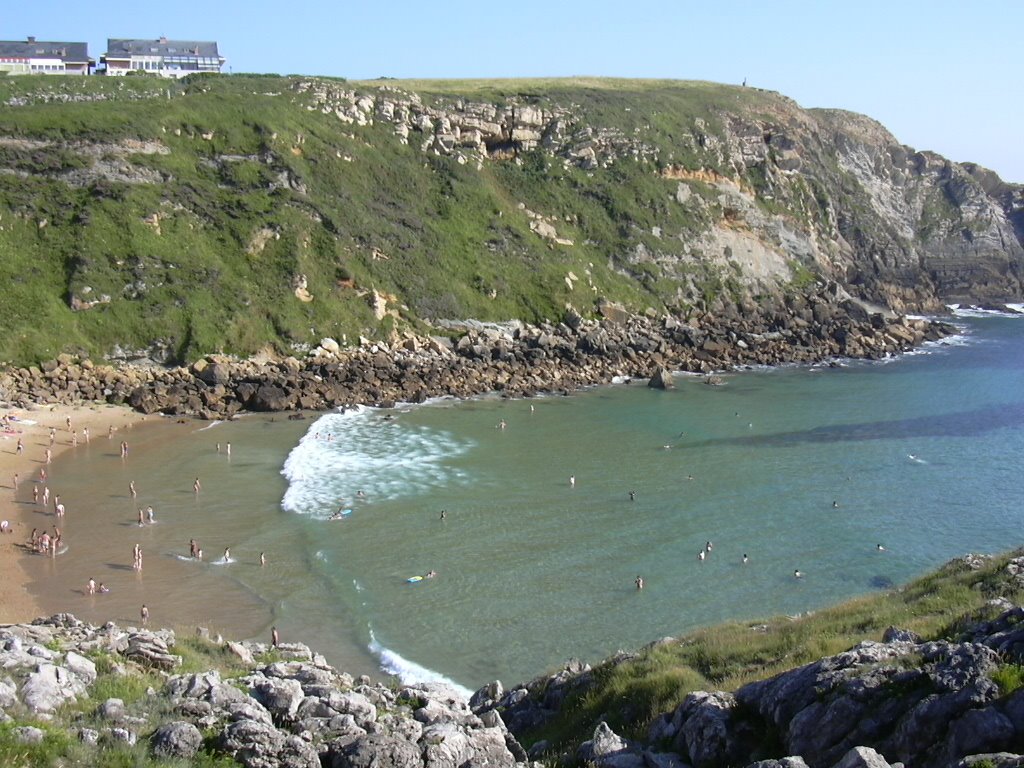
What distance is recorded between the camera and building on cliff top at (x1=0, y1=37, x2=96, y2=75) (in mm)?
101000

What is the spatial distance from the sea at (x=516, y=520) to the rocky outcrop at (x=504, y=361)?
3.14 metres

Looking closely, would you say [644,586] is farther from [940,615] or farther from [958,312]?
[958,312]

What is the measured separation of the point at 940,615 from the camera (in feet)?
54.9

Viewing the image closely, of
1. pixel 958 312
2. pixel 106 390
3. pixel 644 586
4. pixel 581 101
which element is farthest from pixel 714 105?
pixel 644 586

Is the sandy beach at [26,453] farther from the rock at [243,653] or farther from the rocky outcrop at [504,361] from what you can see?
the rock at [243,653]

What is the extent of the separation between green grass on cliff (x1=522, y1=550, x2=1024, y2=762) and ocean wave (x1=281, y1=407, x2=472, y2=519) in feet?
78.0

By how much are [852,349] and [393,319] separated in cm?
4268

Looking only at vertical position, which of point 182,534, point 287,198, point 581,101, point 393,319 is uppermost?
point 581,101

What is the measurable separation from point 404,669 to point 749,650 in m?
12.3

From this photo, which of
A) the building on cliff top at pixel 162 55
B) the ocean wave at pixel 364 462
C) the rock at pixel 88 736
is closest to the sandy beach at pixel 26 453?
the ocean wave at pixel 364 462

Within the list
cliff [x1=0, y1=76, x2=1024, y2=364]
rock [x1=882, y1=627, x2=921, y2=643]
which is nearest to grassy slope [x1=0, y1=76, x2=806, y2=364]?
cliff [x1=0, y1=76, x2=1024, y2=364]

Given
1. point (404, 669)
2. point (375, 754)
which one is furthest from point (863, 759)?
point (404, 669)

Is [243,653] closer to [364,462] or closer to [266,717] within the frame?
[266,717]

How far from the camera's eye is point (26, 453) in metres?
45.3
